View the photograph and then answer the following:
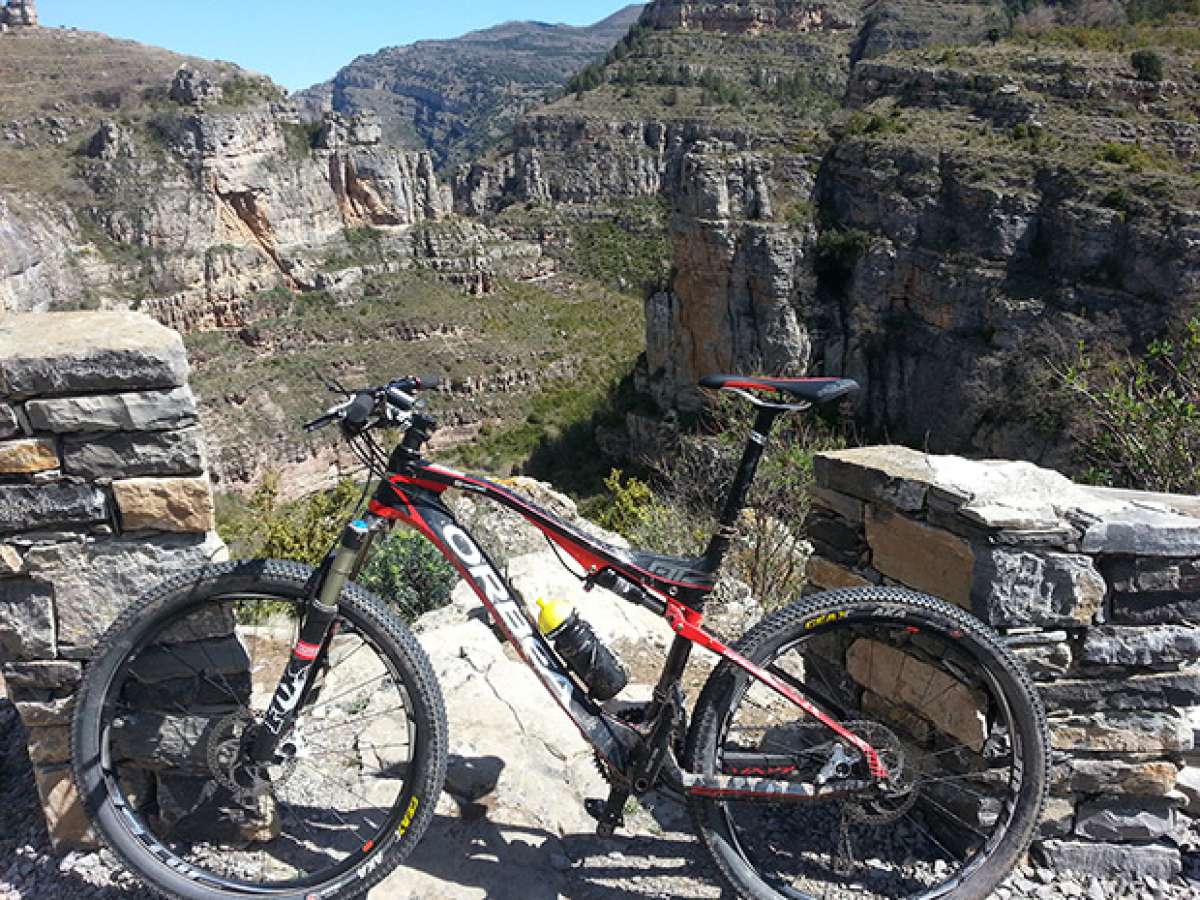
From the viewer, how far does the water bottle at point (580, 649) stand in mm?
2551

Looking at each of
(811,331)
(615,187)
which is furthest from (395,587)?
(615,187)

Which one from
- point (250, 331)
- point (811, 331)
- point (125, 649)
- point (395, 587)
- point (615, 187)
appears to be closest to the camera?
point (125, 649)

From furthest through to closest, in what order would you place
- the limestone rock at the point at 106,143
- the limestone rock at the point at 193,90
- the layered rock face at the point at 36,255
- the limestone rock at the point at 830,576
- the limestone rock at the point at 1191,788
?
the limestone rock at the point at 193,90, the limestone rock at the point at 106,143, the layered rock face at the point at 36,255, the limestone rock at the point at 830,576, the limestone rock at the point at 1191,788

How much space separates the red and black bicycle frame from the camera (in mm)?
2449

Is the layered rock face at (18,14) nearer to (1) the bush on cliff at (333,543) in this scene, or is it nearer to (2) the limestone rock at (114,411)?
(1) the bush on cliff at (333,543)

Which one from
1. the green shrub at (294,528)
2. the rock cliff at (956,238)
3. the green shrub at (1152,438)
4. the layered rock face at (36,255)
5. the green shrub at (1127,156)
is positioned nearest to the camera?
the green shrub at (1152,438)

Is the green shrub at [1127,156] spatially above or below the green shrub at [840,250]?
above

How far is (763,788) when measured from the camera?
8.29ft

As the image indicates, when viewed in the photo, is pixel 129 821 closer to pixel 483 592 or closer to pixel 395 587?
pixel 483 592

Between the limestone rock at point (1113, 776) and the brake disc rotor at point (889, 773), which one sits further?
the limestone rock at point (1113, 776)

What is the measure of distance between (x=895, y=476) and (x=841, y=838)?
121 cm

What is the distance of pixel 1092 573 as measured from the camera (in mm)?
2535

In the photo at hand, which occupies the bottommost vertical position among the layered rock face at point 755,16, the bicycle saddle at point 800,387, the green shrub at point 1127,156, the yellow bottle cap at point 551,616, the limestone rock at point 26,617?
the yellow bottle cap at point 551,616

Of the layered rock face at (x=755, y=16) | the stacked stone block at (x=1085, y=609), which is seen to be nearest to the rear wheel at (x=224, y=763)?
the stacked stone block at (x=1085, y=609)
